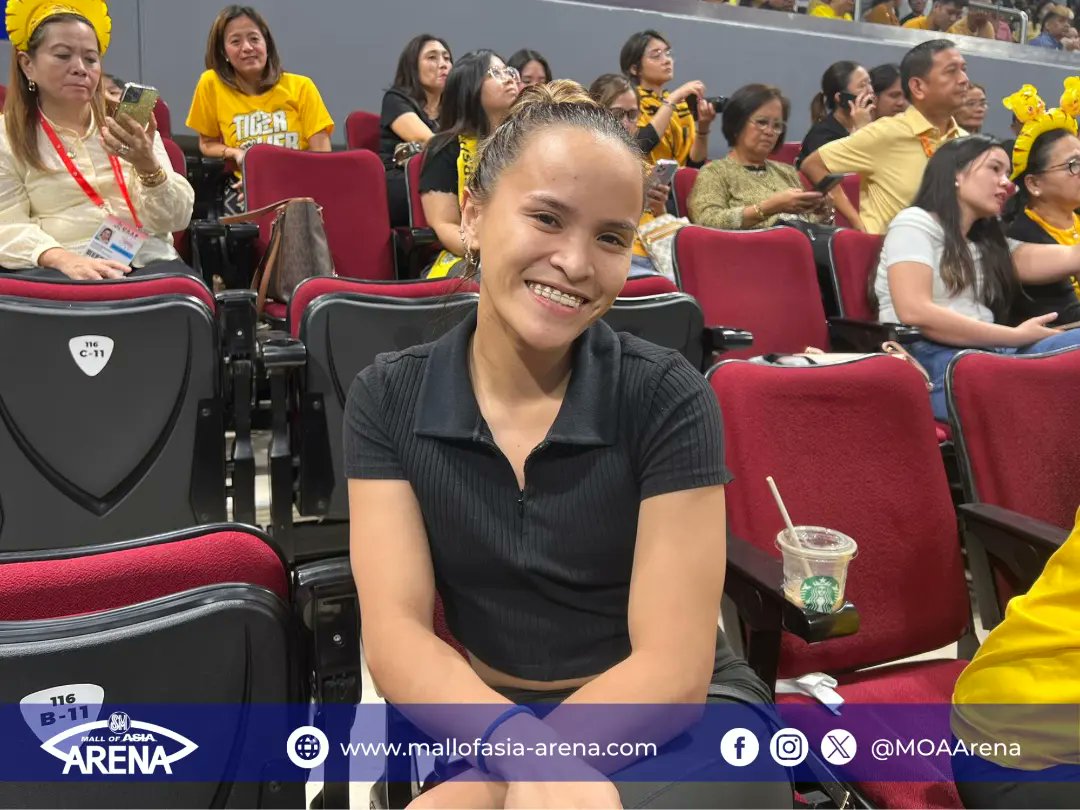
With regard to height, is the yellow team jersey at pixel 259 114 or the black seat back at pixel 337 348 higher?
the yellow team jersey at pixel 259 114

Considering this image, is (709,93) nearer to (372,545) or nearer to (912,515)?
(912,515)

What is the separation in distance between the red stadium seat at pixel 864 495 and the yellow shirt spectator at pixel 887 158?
7.31ft

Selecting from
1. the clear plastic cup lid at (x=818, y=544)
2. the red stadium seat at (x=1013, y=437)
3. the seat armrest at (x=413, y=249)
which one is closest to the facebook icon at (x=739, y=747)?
the clear plastic cup lid at (x=818, y=544)

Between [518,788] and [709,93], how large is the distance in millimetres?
5146

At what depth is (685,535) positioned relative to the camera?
2.91 feet

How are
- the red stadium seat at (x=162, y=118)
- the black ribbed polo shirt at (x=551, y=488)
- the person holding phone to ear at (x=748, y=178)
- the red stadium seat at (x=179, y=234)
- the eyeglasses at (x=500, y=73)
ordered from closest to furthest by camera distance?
the black ribbed polo shirt at (x=551, y=488) → the eyeglasses at (x=500, y=73) → the red stadium seat at (x=179, y=234) → the person holding phone to ear at (x=748, y=178) → the red stadium seat at (x=162, y=118)

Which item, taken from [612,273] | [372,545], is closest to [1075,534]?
[612,273]

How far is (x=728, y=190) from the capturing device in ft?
10.8

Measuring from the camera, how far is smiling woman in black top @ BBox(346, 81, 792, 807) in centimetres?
87

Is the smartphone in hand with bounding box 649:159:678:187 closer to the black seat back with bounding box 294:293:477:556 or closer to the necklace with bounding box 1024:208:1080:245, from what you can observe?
the necklace with bounding box 1024:208:1080:245

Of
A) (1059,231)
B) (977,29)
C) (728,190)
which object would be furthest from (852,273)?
(977,29)

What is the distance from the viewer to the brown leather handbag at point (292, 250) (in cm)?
248

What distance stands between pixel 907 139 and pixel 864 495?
2.45m

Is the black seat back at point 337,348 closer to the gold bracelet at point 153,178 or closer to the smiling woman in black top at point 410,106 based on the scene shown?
the gold bracelet at point 153,178
